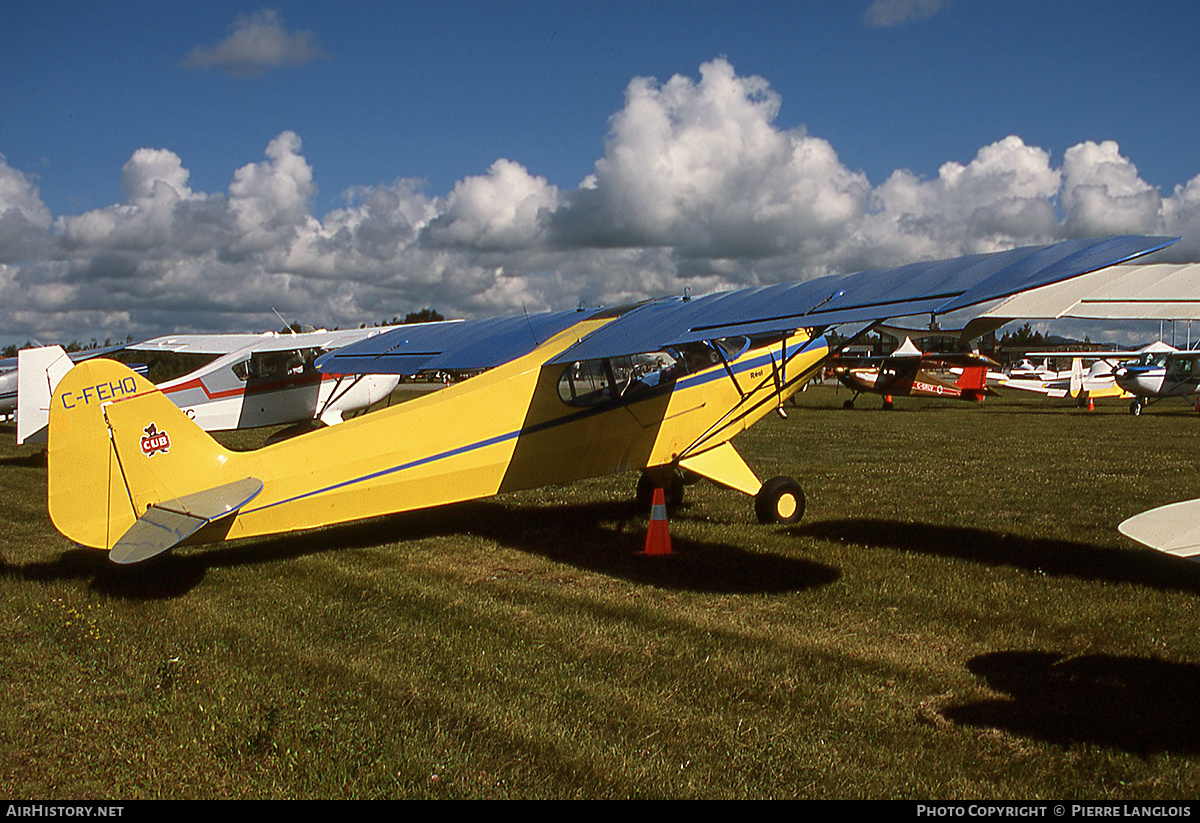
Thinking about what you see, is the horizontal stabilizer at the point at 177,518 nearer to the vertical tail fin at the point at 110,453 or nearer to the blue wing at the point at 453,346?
the vertical tail fin at the point at 110,453

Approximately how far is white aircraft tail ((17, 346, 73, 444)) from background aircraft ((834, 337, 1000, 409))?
1999 cm

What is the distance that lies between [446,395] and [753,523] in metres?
3.13

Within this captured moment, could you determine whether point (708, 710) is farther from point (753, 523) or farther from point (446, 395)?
point (753, 523)

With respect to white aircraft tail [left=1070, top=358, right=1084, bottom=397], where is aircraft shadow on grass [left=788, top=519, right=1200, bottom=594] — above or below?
above

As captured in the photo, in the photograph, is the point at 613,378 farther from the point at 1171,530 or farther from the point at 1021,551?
the point at 1171,530

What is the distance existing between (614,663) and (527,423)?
2.74 m

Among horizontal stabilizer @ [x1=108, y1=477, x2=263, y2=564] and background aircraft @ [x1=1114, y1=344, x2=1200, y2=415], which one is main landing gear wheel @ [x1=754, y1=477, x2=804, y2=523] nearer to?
horizontal stabilizer @ [x1=108, y1=477, x2=263, y2=564]

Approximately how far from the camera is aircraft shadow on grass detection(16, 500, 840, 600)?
5766 millimetres

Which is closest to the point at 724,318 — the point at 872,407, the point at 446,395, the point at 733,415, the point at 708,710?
the point at 733,415

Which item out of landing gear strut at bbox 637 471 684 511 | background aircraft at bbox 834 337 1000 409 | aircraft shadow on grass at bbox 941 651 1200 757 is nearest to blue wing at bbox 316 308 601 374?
landing gear strut at bbox 637 471 684 511

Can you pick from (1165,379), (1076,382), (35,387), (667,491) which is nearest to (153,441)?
(667,491)

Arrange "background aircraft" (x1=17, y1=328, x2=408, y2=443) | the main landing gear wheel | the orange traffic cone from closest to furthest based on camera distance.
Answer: the orange traffic cone < the main landing gear wheel < "background aircraft" (x1=17, y1=328, x2=408, y2=443)

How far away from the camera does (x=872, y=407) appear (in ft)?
84.3

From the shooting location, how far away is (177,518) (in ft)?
17.4
